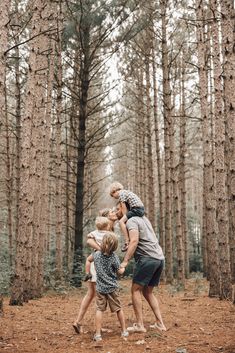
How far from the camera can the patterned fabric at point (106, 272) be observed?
4.76m

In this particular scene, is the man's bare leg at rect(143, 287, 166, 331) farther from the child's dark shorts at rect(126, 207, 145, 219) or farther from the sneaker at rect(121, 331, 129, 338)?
the child's dark shorts at rect(126, 207, 145, 219)

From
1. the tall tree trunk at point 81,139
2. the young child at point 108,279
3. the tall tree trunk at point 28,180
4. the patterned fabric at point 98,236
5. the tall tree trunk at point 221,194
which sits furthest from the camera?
the tall tree trunk at point 81,139

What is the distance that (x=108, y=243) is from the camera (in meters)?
4.76

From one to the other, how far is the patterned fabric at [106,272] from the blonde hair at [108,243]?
12 centimetres

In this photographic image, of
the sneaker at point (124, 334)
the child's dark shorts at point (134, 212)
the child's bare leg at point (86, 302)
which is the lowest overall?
the sneaker at point (124, 334)

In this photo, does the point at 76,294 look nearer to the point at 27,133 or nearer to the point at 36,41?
the point at 27,133

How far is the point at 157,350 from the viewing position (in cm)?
412

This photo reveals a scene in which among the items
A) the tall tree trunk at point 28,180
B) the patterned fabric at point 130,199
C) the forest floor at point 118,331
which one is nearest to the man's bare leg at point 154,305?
the forest floor at point 118,331

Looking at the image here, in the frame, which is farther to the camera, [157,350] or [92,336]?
[92,336]

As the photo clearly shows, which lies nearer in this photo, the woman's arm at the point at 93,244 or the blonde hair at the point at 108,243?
the blonde hair at the point at 108,243

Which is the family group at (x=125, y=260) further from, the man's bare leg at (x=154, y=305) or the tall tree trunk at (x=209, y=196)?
the tall tree trunk at (x=209, y=196)

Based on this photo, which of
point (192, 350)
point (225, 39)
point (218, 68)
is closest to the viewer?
point (192, 350)

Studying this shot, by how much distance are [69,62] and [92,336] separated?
8.90 metres

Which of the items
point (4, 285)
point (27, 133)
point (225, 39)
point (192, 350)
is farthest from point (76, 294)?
point (225, 39)
